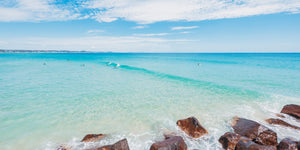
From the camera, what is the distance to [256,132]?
21.0 feet

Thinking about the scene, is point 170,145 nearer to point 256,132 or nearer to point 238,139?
point 238,139

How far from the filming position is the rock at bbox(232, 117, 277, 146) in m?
5.89

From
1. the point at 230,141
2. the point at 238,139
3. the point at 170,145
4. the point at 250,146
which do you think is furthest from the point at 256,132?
the point at 170,145

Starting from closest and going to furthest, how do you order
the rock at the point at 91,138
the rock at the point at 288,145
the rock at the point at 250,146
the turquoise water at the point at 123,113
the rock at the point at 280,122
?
the rock at the point at 250,146 → the rock at the point at 288,145 → the rock at the point at 91,138 → the turquoise water at the point at 123,113 → the rock at the point at 280,122

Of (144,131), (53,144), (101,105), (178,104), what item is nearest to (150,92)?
(178,104)

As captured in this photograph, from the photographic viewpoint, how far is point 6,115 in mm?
8695

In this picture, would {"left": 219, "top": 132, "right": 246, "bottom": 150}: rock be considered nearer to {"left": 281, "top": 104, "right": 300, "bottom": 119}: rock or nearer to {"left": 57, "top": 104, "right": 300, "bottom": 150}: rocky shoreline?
{"left": 57, "top": 104, "right": 300, "bottom": 150}: rocky shoreline

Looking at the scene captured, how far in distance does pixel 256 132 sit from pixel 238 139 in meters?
1.20

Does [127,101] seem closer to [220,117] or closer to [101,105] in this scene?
[101,105]

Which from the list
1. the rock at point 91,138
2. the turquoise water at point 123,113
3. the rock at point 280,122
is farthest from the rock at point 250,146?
the rock at point 91,138

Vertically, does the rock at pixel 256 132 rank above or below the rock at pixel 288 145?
below

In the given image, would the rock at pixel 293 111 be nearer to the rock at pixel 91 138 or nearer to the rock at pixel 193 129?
the rock at pixel 193 129

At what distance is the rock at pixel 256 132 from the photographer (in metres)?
5.89

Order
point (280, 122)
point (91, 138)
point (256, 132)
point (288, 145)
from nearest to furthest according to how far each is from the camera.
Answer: point (288, 145), point (256, 132), point (91, 138), point (280, 122)
